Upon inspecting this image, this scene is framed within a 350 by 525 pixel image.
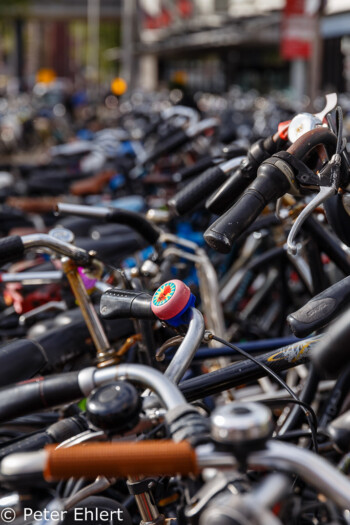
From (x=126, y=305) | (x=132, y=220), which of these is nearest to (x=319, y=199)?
(x=126, y=305)

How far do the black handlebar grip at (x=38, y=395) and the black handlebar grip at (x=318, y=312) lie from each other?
0.49 meters

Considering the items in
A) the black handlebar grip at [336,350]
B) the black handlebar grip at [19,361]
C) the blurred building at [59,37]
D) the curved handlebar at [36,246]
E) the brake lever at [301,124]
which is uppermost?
the brake lever at [301,124]

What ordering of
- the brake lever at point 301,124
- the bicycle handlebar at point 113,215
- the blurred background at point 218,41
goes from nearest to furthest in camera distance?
1. the brake lever at point 301,124
2. the bicycle handlebar at point 113,215
3. the blurred background at point 218,41

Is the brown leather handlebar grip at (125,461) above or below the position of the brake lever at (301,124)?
below

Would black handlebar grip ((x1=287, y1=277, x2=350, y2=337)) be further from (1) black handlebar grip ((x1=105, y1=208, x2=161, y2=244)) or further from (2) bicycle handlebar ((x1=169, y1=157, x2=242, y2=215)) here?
(1) black handlebar grip ((x1=105, y1=208, x2=161, y2=244))

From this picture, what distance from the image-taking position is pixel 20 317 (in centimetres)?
288

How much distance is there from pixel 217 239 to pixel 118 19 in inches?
1666

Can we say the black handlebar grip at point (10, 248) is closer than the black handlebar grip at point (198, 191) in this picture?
Yes

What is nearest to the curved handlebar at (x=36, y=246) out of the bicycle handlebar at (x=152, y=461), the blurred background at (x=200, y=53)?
the bicycle handlebar at (x=152, y=461)

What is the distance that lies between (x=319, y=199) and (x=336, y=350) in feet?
2.25

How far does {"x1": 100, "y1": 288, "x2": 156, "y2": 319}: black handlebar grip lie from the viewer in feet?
4.88

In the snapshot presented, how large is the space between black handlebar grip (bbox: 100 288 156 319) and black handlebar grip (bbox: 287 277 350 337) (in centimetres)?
31

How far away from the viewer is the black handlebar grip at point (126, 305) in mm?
1487

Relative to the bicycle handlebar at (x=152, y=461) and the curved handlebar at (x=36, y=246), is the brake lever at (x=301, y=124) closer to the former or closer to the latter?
the curved handlebar at (x=36, y=246)
